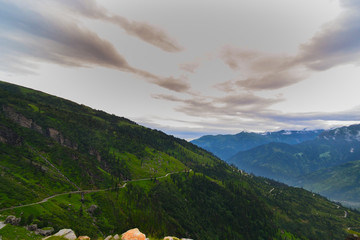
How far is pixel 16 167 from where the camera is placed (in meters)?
146

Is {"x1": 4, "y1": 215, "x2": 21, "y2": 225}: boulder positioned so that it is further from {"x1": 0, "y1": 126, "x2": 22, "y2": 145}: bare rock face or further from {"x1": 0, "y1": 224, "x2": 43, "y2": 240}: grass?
{"x1": 0, "y1": 126, "x2": 22, "y2": 145}: bare rock face

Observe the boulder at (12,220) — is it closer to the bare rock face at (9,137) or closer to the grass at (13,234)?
the grass at (13,234)

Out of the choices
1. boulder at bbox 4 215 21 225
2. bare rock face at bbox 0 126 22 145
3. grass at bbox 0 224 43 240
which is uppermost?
bare rock face at bbox 0 126 22 145

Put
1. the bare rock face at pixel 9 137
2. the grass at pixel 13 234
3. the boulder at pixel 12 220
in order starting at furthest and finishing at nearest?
the bare rock face at pixel 9 137 < the boulder at pixel 12 220 < the grass at pixel 13 234

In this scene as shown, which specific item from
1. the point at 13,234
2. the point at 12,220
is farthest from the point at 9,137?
the point at 13,234

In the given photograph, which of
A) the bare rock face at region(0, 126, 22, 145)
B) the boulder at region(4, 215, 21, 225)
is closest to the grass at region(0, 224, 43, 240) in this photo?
the boulder at region(4, 215, 21, 225)

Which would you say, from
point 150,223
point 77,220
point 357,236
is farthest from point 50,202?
point 357,236

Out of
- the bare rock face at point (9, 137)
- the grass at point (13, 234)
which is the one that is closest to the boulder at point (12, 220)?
the grass at point (13, 234)

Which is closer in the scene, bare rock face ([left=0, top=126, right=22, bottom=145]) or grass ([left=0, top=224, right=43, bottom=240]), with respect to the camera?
grass ([left=0, top=224, right=43, bottom=240])

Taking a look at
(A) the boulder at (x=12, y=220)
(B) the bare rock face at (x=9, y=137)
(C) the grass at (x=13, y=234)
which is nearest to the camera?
(C) the grass at (x=13, y=234)

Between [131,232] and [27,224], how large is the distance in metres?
84.7

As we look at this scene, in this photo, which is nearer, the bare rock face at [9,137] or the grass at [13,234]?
the grass at [13,234]

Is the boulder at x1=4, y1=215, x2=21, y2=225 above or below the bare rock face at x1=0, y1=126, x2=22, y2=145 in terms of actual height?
below

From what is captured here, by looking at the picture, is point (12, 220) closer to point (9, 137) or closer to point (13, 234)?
Answer: point (13, 234)
